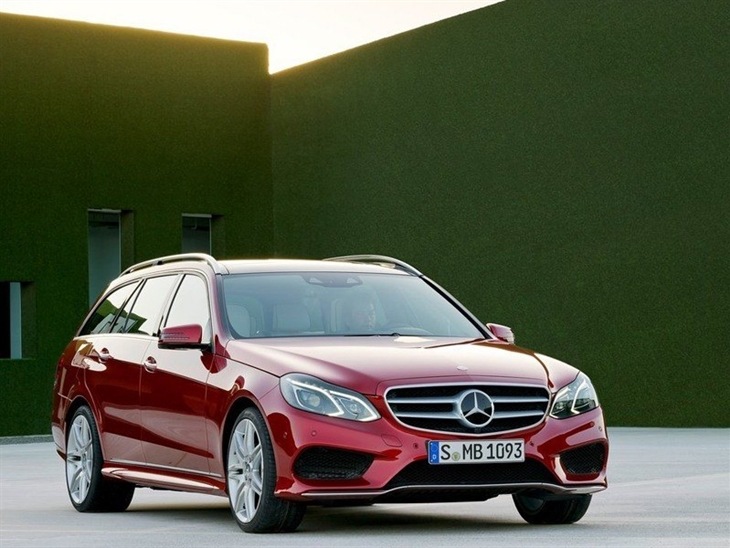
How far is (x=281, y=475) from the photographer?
28.3 ft

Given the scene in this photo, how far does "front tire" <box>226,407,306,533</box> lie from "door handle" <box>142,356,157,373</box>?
52.0 inches

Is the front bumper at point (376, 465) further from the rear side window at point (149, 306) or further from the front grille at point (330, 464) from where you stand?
the rear side window at point (149, 306)

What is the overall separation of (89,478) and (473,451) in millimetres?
3681

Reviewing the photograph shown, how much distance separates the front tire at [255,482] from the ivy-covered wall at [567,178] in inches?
518

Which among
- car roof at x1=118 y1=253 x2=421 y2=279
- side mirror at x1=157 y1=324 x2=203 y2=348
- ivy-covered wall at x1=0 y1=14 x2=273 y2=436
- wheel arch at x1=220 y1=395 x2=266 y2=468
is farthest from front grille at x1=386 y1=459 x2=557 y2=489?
ivy-covered wall at x1=0 y1=14 x2=273 y2=436

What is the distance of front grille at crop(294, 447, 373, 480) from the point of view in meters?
8.56

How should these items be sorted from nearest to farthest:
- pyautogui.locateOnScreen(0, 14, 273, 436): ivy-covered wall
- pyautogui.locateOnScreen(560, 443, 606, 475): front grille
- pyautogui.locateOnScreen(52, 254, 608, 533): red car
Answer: pyautogui.locateOnScreen(52, 254, 608, 533): red car, pyautogui.locateOnScreen(560, 443, 606, 475): front grille, pyautogui.locateOnScreen(0, 14, 273, 436): ivy-covered wall

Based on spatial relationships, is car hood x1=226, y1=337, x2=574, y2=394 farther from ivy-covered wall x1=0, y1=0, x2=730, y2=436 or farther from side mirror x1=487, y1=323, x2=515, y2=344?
ivy-covered wall x1=0, y1=0, x2=730, y2=436

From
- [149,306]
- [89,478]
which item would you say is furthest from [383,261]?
[89,478]

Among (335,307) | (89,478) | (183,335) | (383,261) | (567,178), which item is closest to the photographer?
(183,335)

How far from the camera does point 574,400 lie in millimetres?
9086

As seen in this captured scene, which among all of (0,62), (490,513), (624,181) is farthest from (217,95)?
(490,513)

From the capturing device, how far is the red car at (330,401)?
859cm

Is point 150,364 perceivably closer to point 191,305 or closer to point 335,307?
point 191,305
